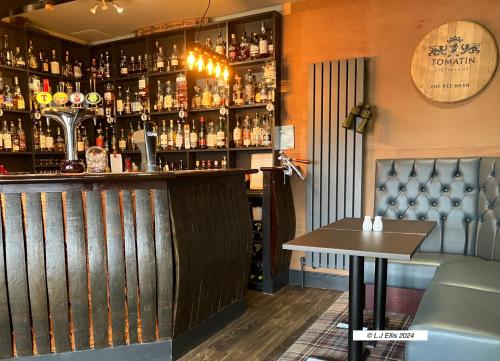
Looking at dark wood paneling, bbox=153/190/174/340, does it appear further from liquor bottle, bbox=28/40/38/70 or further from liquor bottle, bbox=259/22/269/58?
liquor bottle, bbox=28/40/38/70

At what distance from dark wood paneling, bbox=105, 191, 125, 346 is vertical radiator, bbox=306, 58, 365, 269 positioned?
207 centimetres

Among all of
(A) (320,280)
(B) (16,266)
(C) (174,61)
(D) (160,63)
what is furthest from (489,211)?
(D) (160,63)

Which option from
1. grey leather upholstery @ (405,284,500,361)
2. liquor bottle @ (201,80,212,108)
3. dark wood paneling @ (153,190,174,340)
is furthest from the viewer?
liquor bottle @ (201,80,212,108)

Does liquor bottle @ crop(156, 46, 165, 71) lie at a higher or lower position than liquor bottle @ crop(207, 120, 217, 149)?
higher

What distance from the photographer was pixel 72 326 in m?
2.11

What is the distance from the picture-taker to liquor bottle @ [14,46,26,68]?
395cm

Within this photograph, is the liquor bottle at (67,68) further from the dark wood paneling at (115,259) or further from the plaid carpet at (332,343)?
the plaid carpet at (332,343)

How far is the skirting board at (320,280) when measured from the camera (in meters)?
3.63

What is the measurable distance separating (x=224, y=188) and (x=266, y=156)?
4.25 feet

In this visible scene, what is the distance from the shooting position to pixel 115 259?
2.14 m

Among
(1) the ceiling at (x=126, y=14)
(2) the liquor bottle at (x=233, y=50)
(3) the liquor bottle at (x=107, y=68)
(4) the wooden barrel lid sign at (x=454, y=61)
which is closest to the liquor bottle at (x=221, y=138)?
(2) the liquor bottle at (x=233, y=50)

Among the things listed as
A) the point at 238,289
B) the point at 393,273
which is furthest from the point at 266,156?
the point at 393,273

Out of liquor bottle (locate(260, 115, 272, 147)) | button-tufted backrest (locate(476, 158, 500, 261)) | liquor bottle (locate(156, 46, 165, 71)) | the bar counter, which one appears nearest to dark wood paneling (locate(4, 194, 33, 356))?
the bar counter

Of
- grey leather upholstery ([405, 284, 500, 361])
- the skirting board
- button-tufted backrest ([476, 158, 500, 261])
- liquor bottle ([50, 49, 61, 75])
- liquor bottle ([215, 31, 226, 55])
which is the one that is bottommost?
the skirting board
